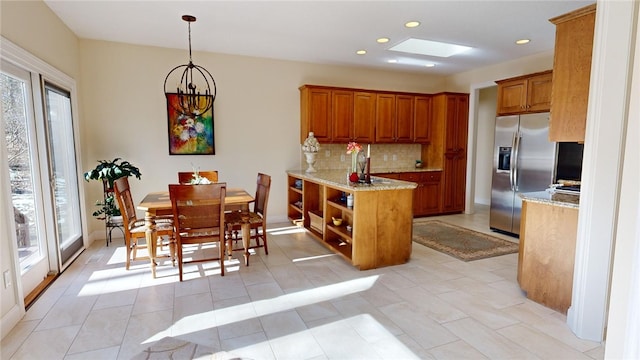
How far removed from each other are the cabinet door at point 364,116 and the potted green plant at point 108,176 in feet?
11.3

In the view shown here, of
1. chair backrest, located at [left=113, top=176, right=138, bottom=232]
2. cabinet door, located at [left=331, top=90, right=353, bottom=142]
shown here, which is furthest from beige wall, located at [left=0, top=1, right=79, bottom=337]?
cabinet door, located at [left=331, top=90, right=353, bottom=142]

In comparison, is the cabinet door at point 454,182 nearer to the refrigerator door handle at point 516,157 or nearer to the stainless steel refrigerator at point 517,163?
the stainless steel refrigerator at point 517,163

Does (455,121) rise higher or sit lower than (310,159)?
higher

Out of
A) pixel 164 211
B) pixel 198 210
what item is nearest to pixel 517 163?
pixel 198 210

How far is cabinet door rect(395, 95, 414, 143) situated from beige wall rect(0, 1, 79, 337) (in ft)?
16.1

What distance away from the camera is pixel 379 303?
2697 millimetres

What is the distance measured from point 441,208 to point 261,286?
4206 millimetres

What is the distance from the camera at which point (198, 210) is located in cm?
312

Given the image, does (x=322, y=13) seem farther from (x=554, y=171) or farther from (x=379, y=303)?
(x=554, y=171)

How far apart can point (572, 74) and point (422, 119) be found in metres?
3.68

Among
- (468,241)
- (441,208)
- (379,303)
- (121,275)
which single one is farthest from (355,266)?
(441,208)

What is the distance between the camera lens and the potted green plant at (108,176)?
3977 mm

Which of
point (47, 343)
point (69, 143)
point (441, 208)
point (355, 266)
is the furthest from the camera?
point (441, 208)

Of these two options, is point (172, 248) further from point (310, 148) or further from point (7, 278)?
point (310, 148)
